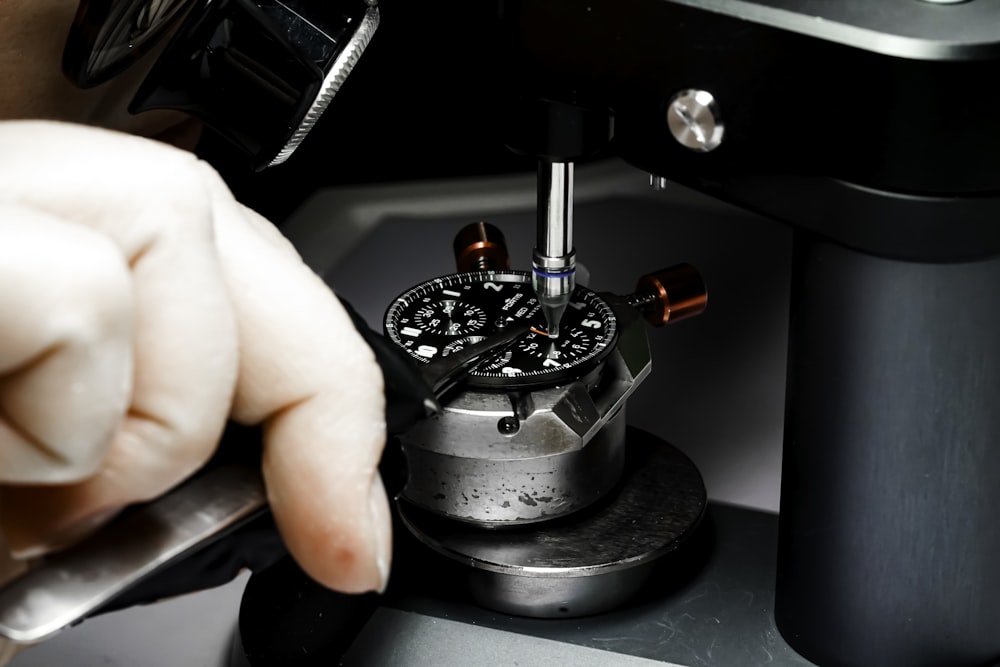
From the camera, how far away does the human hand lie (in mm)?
364

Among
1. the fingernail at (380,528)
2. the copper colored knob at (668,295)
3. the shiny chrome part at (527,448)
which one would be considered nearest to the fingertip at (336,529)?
the fingernail at (380,528)

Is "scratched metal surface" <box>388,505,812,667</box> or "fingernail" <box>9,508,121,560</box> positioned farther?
"scratched metal surface" <box>388,505,812,667</box>

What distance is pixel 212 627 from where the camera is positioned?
2.33 feet

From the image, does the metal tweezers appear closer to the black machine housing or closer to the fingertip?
the fingertip

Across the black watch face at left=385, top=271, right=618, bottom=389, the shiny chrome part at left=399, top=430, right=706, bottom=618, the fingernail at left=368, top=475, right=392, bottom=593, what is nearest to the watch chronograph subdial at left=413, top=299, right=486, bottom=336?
the black watch face at left=385, top=271, right=618, bottom=389

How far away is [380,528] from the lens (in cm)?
46

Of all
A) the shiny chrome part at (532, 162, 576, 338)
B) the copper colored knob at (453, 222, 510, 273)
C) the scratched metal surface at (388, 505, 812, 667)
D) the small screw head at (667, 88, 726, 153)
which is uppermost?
the small screw head at (667, 88, 726, 153)

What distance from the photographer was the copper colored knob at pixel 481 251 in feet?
2.46

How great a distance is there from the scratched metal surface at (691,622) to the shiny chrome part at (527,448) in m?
0.05

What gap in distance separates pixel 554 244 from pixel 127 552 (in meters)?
0.30

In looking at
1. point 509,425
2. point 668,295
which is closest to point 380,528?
point 509,425

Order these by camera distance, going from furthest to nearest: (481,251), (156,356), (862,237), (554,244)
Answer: (481,251)
(554,244)
(862,237)
(156,356)

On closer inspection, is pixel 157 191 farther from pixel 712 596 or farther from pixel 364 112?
pixel 364 112

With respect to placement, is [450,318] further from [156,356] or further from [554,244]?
[156,356]
